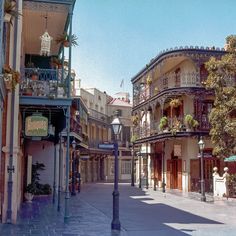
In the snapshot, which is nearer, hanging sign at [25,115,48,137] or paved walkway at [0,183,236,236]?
paved walkway at [0,183,236,236]

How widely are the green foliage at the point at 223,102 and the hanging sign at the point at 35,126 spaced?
432 inches

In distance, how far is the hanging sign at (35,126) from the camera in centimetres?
1183

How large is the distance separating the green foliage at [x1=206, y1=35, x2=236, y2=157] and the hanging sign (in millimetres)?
10981

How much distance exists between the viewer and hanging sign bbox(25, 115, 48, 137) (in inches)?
466

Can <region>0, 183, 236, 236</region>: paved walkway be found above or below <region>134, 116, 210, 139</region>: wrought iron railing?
below

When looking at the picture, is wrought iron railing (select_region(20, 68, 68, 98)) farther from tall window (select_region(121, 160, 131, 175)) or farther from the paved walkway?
tall window (select_region(121, 160, 131, 175))

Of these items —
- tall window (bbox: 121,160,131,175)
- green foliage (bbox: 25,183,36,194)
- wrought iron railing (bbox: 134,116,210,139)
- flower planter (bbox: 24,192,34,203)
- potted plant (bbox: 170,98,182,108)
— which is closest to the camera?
flower planter (bbox: 24,192,34,203)

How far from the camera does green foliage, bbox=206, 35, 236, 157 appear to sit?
20.2m

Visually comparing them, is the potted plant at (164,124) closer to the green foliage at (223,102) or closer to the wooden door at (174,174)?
the wooden door at (174,174)

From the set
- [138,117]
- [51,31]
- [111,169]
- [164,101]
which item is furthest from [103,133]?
[51,31]

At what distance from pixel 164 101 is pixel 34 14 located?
1584cm

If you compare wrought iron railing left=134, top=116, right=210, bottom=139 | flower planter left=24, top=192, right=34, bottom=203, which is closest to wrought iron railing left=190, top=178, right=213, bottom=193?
wrought iron railing left=134, top=116, right=210, bottom=139

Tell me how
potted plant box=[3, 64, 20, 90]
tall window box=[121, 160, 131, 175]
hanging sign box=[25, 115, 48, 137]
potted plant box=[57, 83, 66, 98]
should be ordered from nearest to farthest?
potted plant box=[3, 64, 20, 90]
hanging sign box=[25, 115, 48, 137]
potted plant box=[57, 83, 66, 98]
tall window box=[121, 160, 131, 175]

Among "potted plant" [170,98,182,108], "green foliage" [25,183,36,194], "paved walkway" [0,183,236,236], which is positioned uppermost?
"potted plant" [170,98,182,108]
